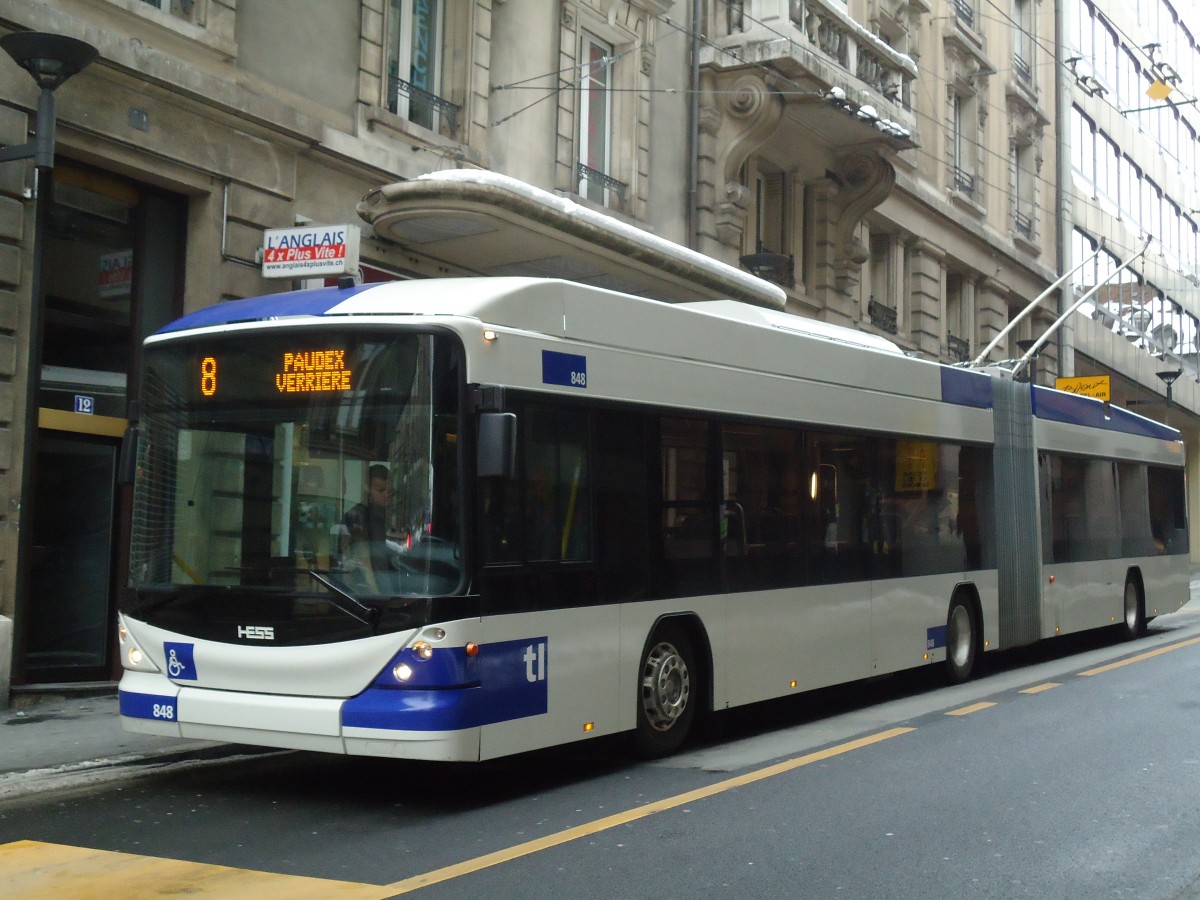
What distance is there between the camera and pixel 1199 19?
176ft

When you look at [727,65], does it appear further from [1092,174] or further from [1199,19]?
[1199,19]

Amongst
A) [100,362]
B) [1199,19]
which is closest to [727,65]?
[100,362]

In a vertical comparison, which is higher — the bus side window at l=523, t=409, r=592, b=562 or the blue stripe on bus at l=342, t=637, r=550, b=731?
the bus side window at l=523, t=409, r=592, b=562

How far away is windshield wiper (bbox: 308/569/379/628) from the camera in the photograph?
727 cm

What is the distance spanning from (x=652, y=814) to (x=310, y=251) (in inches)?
301

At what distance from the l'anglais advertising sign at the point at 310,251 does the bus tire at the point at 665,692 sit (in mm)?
5349

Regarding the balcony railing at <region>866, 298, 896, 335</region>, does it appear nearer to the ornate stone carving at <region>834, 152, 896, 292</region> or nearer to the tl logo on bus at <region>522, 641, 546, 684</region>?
the ornate stone carving at <region>834, 152, 896, 292</region>

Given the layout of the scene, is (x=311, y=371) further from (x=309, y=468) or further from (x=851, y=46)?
(x=851, y=46)

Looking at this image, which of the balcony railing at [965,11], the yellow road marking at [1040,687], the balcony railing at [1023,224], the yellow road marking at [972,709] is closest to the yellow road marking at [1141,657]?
the yellow road marking at [1040,687]

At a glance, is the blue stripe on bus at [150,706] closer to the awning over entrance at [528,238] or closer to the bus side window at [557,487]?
the bus side window at [557,487]

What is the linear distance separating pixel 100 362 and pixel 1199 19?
51.4m

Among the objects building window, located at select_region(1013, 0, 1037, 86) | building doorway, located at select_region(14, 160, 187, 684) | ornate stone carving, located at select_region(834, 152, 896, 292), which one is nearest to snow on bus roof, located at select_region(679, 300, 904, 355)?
building doorway, located at select_region(14, 160, 187, 684)

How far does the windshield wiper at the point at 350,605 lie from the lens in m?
7.27

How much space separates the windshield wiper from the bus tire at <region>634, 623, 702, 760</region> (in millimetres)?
2108
